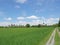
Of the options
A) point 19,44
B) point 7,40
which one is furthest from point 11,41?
point 19,44

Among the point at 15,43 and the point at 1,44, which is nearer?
the point at 1,44

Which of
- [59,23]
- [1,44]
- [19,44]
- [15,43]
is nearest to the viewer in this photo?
[1,44]

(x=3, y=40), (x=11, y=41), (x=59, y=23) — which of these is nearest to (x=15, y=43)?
(x=11, y=41)

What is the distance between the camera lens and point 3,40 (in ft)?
29.4

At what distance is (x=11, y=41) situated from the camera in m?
9.51

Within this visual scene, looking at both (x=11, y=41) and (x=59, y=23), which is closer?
(x=11, y=41)

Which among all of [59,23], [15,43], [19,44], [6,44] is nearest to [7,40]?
[6,44]

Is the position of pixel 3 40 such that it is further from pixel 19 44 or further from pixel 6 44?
pixel 19 44

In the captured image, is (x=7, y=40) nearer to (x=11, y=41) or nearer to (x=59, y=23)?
(x=11, y=41)

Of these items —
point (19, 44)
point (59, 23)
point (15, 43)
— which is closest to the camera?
point (15, 43)

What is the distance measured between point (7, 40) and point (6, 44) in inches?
10.8

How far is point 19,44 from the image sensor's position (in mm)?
10852

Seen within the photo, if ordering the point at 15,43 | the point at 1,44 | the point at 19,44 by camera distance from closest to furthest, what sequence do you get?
the point at 1,44 → the point at 15,43 → the point at 19,44

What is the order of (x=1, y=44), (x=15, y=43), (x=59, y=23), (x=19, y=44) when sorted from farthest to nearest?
(x=59, y=23)
(x=19, y=44)
(x=15, y=43)
(x=1, y=44)
